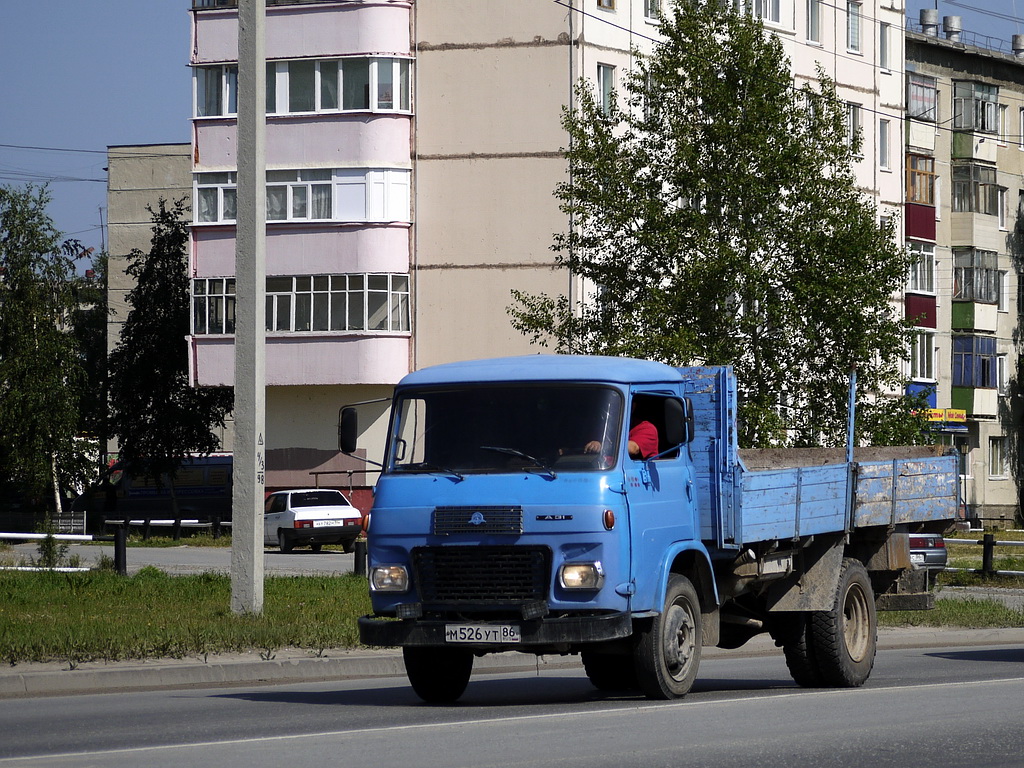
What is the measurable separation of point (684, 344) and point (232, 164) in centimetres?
2437

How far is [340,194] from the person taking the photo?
1934 inches

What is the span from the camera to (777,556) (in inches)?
522

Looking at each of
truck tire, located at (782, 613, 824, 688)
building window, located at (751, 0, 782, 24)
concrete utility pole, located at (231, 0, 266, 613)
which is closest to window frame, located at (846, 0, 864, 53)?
building window, located at (751, 0, 782, 24)

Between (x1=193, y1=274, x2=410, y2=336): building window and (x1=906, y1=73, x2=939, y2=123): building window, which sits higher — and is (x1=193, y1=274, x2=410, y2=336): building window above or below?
below

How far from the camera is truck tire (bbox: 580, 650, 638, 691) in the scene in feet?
44.5

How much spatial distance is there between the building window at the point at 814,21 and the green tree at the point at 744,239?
25.3 meters

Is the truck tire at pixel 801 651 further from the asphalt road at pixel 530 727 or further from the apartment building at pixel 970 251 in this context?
the apartment building at pixel 970 251

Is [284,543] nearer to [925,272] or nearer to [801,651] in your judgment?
[801,651]

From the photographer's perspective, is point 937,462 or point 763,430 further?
point 763,430

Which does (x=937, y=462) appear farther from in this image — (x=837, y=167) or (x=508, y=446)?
(x=837, y=167)

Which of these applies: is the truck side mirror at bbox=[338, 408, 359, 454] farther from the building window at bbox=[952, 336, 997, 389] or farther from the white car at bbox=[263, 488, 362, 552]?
the building window at bbox=[952, 336, 997, 389]

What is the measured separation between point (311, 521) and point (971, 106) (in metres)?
36.7

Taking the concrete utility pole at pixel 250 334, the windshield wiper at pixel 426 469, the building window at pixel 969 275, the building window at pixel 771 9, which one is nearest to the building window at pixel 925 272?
the building window at pixel 969 275

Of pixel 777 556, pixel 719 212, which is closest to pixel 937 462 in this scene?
pixel 777 556
